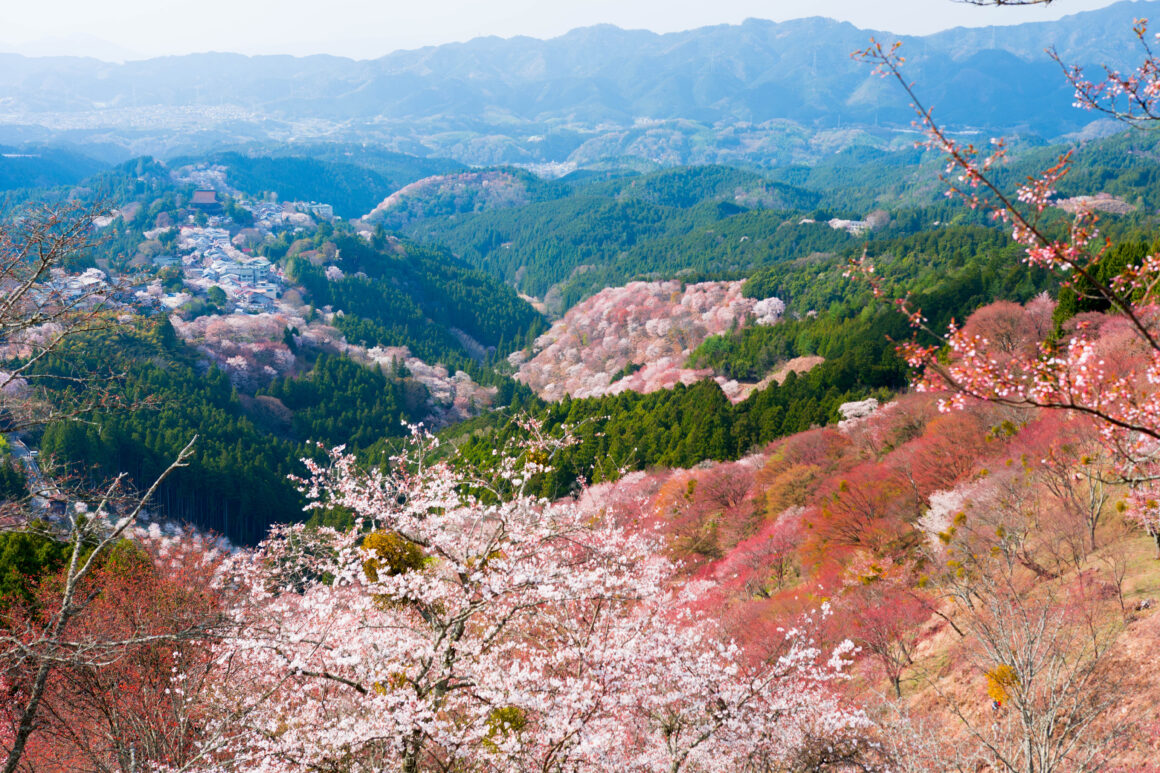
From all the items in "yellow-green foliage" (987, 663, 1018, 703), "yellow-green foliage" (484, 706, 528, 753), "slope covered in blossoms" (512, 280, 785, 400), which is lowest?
"slope covered in blossoms" (512, 280, 785, 400)

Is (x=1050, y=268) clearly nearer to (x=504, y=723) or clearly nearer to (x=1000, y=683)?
(x=504, y=723)

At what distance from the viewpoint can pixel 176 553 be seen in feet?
121

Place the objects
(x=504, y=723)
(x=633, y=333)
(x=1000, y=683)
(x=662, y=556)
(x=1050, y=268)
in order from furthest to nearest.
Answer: (x=633, y=333) < (x=662, y=556) < (x=1000, y=683) < (x=504, y=723) < (x=1050, y=268)

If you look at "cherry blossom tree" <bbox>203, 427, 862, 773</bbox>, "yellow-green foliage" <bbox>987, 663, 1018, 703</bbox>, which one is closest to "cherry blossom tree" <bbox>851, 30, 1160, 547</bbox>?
"cherry blossom tree" <bbox>203, 427, 862, 773</bbox>

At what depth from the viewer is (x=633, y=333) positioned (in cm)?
10744

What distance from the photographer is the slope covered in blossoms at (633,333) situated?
3848 inches

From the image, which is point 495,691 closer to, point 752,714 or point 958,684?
point 752,714

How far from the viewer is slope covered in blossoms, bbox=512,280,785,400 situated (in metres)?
97.8

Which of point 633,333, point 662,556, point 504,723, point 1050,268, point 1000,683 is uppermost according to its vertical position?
point 1050,268

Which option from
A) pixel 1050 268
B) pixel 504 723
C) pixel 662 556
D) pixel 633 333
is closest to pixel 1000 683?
pixel 504 723

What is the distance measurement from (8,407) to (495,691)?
8.68 m

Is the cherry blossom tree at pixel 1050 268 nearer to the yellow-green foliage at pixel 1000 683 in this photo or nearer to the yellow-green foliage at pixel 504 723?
the yellow-green foliage at pixel 1000 683

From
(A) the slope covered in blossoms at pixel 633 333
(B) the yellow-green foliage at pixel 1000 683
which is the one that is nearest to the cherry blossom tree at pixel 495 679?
(B) the yellow-green foliage at pixel 1000 683

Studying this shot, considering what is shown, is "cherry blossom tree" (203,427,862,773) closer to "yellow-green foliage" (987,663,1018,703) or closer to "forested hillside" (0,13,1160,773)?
"forested hillside" (0,13,1160,773)
